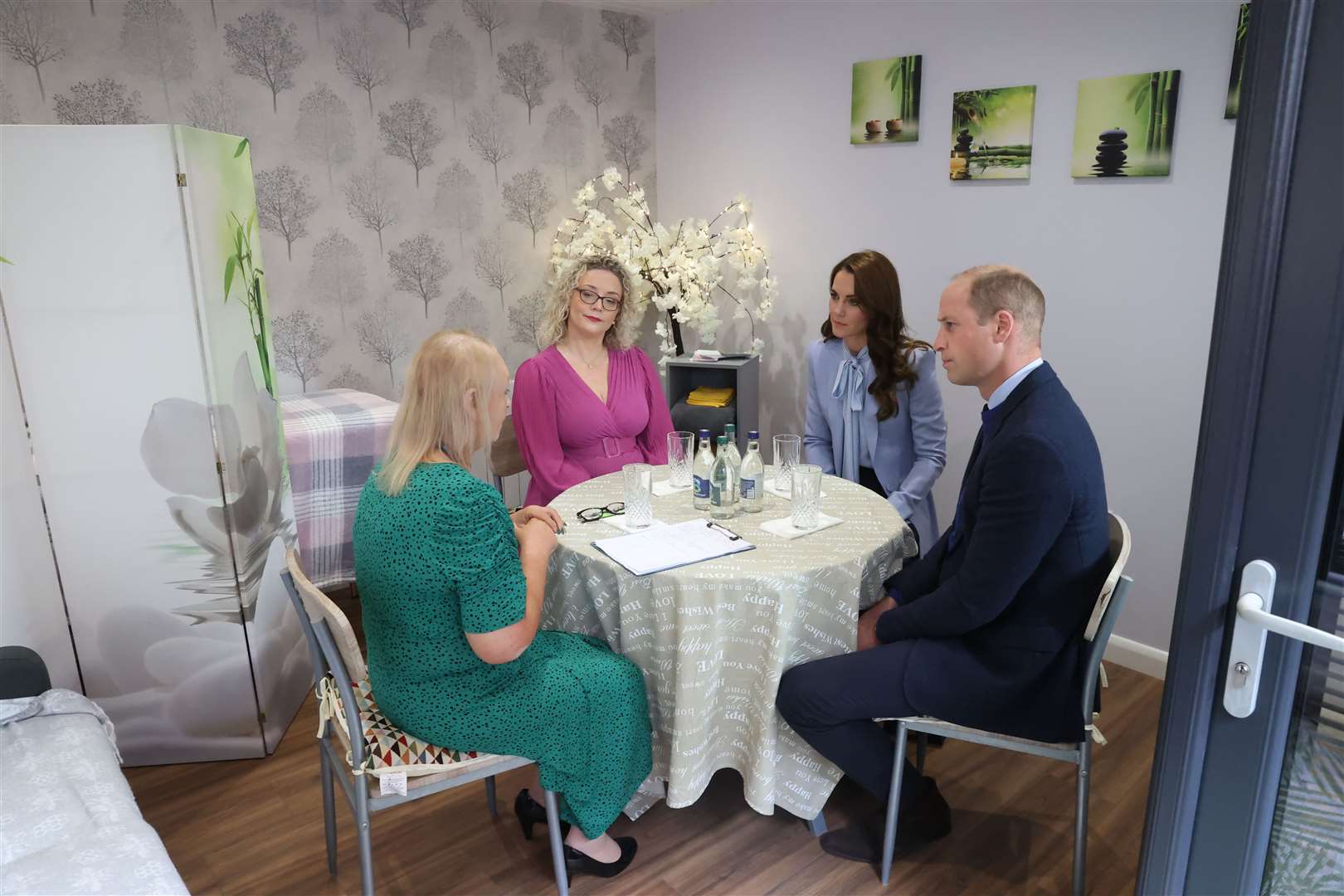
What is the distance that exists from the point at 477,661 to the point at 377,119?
2.69 m

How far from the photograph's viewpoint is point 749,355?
404cm

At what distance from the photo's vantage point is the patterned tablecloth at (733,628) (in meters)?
1.98

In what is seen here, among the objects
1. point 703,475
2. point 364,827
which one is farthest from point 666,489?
point 364,827

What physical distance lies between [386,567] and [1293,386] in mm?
1495

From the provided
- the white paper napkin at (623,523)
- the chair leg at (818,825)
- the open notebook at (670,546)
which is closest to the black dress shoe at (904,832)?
A: the chair leg at (818,825)

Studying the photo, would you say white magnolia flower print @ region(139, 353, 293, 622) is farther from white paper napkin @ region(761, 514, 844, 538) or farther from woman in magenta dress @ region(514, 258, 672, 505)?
white paper napkin @ region(761, 514, 844, 538)

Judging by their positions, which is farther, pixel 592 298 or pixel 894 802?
pixel 592 298

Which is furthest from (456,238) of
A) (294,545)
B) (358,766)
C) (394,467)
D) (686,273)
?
(358,766)

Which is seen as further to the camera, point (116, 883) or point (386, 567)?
point (386, 567)

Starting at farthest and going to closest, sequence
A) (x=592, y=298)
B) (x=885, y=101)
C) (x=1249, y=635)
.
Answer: (x=885, y=101), (x=592, y=298), (x=1249, y=635)

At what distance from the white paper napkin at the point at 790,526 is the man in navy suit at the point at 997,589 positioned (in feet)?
→ 0.86

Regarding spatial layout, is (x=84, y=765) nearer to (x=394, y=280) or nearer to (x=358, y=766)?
(x=358, y=766)

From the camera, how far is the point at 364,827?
1827mm

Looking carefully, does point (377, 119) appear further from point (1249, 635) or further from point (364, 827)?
point (1249, 635)
